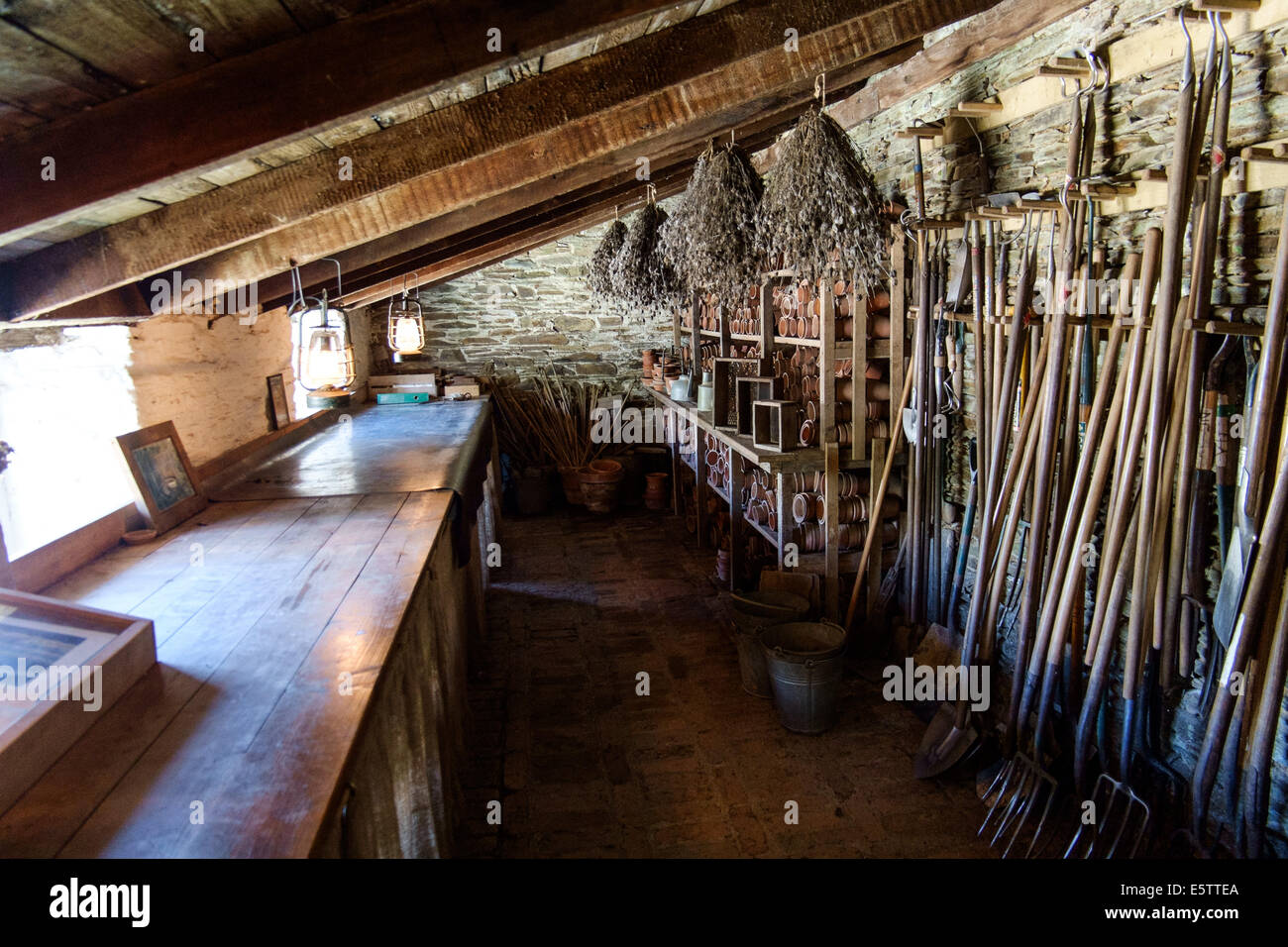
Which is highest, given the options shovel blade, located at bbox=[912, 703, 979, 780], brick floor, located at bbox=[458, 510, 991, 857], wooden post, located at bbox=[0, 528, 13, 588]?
wooden post, located at bbox=[0, 528, 13, 588]

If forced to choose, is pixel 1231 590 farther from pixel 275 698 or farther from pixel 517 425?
pixel 517 425

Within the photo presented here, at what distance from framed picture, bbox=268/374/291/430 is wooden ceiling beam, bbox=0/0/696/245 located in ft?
11.1

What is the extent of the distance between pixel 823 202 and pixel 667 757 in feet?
8.76

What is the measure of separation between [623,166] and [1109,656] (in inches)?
135

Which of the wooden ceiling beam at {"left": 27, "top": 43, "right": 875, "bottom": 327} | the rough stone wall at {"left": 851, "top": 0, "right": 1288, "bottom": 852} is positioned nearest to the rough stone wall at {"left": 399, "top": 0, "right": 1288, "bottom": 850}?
the rough stone wall at {"left": 851, "top": 0, "right": 1288, "bottom": 852}

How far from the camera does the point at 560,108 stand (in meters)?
2.47

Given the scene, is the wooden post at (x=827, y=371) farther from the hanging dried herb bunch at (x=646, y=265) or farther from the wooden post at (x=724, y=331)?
the hanging dried herb bunch at (x=646, y=265)

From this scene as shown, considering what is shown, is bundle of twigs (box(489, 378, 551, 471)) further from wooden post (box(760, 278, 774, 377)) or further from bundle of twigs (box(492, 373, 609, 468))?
wooden post (box(760, 278, 774, 377))

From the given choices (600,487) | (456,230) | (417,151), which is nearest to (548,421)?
(600,487)

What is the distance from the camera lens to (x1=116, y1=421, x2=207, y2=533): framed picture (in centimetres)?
305

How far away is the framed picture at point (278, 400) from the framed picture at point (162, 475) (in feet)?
4.93

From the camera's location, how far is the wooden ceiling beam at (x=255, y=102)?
1.64 meters

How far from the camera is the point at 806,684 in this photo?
12.7 feet
